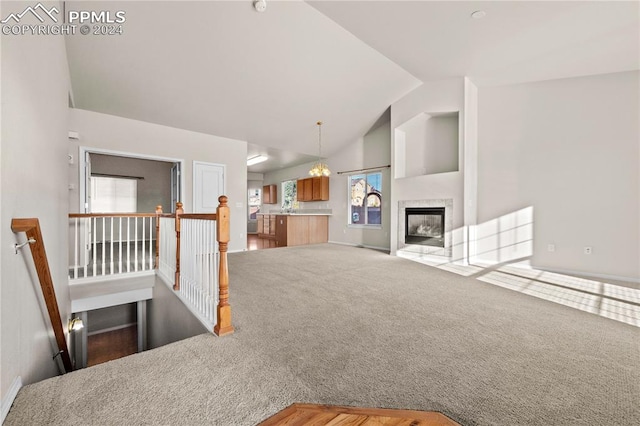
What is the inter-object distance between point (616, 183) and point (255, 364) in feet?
17.5

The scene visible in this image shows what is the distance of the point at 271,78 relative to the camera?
439 centimetres

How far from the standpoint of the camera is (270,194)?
34.5 feet

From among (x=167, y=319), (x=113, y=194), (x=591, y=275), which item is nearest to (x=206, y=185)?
(x=167, y=319)

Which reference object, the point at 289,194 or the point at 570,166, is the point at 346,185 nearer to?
the point at 289,194

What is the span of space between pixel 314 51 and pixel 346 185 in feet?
13.4

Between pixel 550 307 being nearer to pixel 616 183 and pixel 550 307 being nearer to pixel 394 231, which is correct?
pixel 616 183

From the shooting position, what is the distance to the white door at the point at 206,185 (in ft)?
18.8

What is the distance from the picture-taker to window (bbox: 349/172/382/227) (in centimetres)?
696

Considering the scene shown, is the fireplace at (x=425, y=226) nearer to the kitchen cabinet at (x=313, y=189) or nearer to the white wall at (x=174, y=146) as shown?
the kitchen cabinet at (x=313, y=189)

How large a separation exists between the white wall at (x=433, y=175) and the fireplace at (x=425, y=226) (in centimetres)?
25

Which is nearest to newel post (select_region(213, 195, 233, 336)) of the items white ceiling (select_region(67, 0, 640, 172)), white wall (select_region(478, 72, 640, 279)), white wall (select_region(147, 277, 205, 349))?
white wall (select_region(147, 277, 205, 349))

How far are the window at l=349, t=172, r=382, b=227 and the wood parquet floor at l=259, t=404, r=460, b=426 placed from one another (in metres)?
Result: 5.77

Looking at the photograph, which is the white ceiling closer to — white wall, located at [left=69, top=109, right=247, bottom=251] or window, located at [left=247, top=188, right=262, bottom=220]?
white wall, located at [left=69, top=109, right=247, bottom=251]

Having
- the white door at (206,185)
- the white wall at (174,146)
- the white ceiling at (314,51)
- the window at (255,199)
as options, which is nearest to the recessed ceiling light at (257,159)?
the white wall at (174,146)
